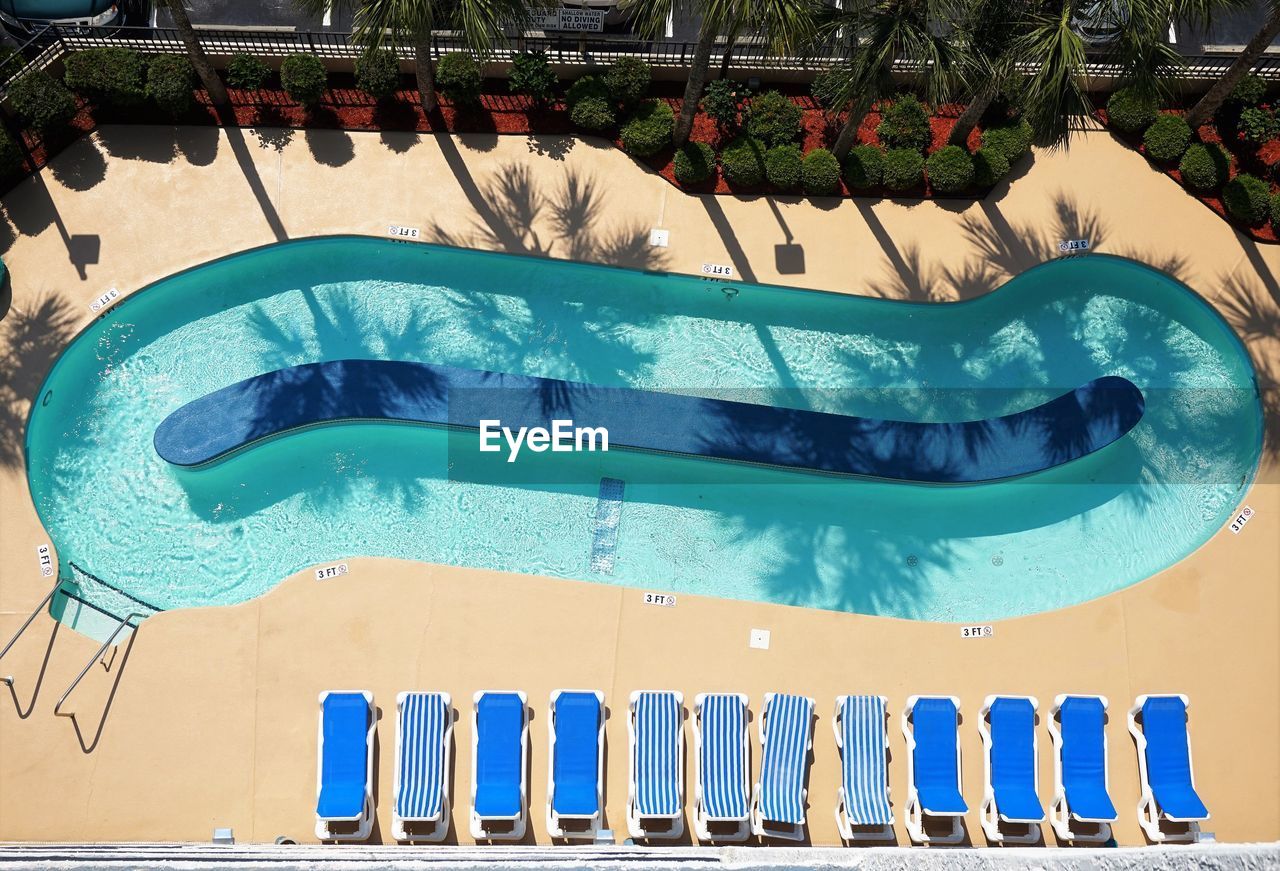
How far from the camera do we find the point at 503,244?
59.1 ft

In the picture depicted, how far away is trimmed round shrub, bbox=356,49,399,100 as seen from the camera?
18062 mm

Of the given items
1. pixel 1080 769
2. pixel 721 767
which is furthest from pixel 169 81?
pixel 1080 769

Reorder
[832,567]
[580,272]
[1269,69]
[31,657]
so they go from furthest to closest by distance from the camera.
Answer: [1269,69], [580,272], [832,567], [31,657]

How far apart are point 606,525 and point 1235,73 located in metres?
15.7

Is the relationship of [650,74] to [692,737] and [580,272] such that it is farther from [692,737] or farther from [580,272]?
[692,737]

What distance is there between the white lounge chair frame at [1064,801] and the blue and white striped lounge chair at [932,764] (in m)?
1.71

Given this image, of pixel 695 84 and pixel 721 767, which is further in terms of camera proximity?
pixel 695 84

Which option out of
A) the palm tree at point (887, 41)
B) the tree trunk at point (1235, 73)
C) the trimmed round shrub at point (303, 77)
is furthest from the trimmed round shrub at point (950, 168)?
the trimmed round shrub at point (303, 77)

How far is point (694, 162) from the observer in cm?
1823

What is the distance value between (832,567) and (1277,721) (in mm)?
8802

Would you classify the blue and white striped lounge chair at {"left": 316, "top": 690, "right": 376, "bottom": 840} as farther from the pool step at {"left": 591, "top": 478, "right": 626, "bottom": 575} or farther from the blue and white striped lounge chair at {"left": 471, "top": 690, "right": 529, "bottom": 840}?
the pool step at {"left": 591, "top": 478, "right": 626, "bottom": 575}

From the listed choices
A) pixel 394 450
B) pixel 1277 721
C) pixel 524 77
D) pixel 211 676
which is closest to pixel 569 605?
pixel 394 450

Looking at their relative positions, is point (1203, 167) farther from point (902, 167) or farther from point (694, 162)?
point (694, 162)

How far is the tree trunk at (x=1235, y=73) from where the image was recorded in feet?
54.3
